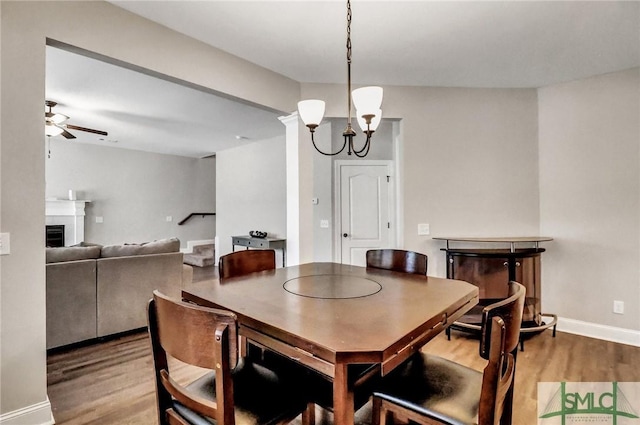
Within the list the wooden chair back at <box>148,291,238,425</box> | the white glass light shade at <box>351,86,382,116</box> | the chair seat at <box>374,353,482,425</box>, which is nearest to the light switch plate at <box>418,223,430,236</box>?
the white glass light shade at <box>351,86,382,116</box>

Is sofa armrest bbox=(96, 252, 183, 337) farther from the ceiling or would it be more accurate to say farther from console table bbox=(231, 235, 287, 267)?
console table bbox=(231, 235, 287, 267)

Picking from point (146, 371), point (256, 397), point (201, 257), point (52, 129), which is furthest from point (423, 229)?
point (201, 257)

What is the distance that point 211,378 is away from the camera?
1.33 meters

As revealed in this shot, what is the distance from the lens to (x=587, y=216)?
320 centimetres

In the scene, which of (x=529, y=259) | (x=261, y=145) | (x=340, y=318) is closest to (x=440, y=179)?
(x=529, y=259)

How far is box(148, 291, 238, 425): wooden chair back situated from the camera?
927mm

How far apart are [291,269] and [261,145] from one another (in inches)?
179

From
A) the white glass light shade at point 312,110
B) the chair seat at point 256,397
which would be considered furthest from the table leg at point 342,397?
the white glass light shade at point 312,110

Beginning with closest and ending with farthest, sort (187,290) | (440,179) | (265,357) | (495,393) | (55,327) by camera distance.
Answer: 1. (495,393)
2. (187,290)
3. (265,357)
4. (55,327)
5. (440,179)

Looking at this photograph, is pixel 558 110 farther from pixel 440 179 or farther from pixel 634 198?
pixel 440 179

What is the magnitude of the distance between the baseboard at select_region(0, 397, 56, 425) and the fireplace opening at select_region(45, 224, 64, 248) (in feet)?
18.1

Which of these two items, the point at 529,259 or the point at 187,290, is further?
the point at 529,259

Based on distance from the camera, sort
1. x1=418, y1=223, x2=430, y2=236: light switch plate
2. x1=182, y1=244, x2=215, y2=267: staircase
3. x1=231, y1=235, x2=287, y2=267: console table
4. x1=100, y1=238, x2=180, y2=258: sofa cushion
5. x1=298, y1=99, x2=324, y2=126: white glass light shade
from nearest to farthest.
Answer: x1=298, y1=99, x2=324, y2=126: white glass light shade
x1=100, y1=238, x2=180, y2=258: sofa cushion
x1=418, y1=223, x2=430, y2=236: light switch plate
x1=231, y1=235, x2=287, y2=267: console table
x1=182, y1=244, x2=215, y2=267: staircase

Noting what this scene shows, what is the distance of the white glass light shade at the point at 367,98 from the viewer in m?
1.72
